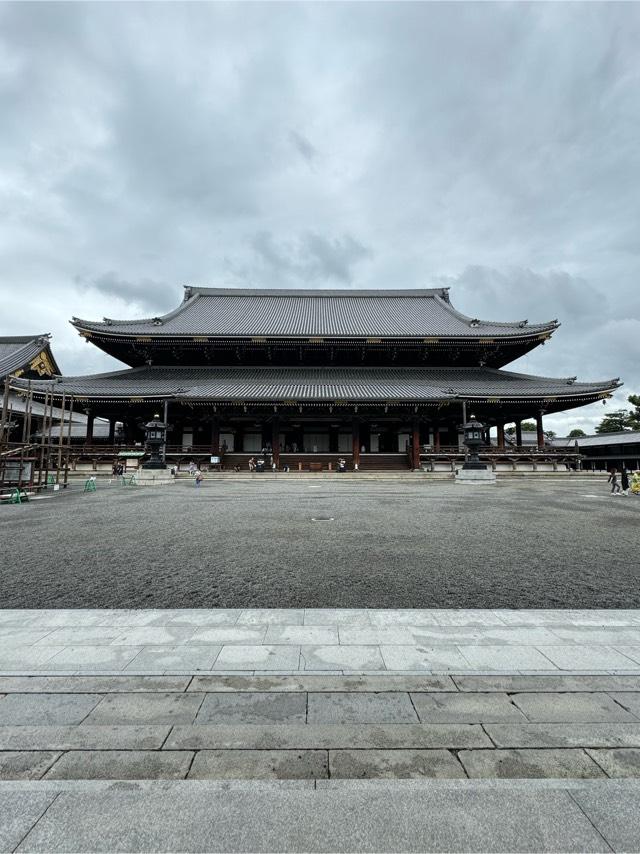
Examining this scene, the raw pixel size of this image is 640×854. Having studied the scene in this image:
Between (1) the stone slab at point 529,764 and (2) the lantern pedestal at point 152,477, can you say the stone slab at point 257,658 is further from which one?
(2) the lantern pedestal at point 152,477

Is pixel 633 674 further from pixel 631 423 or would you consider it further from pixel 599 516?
pixel 631 423

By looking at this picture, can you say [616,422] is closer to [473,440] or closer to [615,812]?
[473,440]

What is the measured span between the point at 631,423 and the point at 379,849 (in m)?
71.2

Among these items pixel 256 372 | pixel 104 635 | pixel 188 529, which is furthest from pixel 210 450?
pixel 104 635

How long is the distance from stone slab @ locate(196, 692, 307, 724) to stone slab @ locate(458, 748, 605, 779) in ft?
3.42

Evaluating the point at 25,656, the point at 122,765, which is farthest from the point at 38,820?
the point at 25,656

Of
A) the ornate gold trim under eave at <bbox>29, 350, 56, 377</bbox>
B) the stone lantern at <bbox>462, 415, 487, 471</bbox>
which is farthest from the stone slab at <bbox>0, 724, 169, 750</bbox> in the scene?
the ornate gold trim under eave at <bbox>29, 350, 56, 377</bbox>

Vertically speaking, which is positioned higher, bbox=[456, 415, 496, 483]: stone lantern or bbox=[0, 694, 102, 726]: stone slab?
bbox=[456, 415, 496, 483]: stone lantern

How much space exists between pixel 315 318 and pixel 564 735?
3305cm

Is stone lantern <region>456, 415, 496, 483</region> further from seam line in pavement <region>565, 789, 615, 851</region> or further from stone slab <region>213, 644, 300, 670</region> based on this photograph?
seam line in pavement <region>565, 789, 615, 851</region>

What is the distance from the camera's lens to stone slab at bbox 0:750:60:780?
2182 mm

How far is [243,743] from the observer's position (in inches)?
95.1

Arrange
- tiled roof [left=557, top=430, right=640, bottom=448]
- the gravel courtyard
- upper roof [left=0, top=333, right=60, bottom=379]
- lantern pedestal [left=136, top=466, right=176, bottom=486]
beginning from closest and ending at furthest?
the gravel courtyard
lantern pedestal [left=136, top=466, right=176, bottom=486]
upper roof [left=0, top=333, right=60, bottom=379]
tiled roof [left=557, top=430, right=640, bottom=448]

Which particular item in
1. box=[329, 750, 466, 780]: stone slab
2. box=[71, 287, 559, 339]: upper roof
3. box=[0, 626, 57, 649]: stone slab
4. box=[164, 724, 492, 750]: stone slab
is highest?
box=[71, 287, 559, 339]: upper roof
